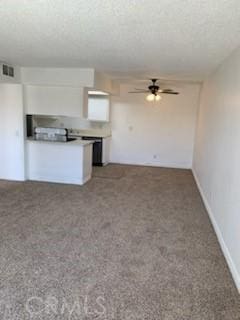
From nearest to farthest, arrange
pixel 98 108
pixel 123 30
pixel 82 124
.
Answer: pixel 123 30, pixel 98 108, pixel 82 124

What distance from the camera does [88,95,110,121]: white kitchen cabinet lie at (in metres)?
7.80

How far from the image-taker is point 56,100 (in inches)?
223

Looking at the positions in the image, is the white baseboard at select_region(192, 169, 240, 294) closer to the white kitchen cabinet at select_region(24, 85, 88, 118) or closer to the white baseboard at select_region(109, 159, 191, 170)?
the white kitchen cabinet at select_region(24, 85, 88, 118)

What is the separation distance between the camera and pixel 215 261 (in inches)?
117

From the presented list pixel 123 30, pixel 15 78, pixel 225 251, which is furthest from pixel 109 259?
pixel 15 78

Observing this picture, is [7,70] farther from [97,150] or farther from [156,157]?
[156,157]

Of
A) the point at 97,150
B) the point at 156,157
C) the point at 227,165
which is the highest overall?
the point at 227,165

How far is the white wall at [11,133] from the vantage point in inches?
220

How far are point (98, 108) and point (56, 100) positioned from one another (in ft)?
7.60

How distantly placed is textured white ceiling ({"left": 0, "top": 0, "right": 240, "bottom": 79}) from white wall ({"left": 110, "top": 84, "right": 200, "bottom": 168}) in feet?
12.0

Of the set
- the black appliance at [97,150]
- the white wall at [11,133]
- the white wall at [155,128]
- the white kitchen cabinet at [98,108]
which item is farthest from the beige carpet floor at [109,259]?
the white kitchen cabinet at [98,108]

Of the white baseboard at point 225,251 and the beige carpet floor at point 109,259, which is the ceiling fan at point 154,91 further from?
the white baseboard at point 225,251

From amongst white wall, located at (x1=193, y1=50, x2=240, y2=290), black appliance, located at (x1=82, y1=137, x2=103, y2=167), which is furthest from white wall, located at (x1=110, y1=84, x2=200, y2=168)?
white wall, located at (x1=193, y1=50, x2=240, y2=290)

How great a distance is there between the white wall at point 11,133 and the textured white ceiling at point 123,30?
150cm
